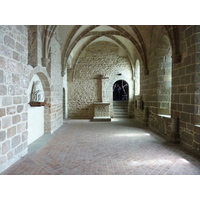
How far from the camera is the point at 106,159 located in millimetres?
3320

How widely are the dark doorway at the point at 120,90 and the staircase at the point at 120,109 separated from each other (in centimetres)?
69

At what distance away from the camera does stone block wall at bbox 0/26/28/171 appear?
2.80m

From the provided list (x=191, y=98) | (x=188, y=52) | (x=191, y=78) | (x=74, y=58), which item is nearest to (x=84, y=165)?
(x=191, y=98)

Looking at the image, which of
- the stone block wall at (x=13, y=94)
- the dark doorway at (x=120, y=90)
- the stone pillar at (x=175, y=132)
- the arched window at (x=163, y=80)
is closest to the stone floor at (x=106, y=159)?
the stone pillar at (x=175, y=132)

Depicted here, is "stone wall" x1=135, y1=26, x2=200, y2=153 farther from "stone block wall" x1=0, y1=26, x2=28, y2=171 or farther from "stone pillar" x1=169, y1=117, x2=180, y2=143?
"stone block wall" x1=0, y1=26, x2=28, y2=171

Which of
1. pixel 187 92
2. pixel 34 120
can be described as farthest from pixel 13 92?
pixel 187 92

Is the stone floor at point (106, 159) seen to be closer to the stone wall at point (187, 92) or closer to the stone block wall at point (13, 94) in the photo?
the stone block wall at point (13, 94)

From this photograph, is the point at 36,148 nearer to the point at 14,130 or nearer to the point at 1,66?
the point at 14,130

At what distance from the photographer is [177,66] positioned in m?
4.57

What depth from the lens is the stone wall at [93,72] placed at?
35.2 feet

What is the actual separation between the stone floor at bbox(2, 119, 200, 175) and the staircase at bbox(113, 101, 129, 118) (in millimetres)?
5988

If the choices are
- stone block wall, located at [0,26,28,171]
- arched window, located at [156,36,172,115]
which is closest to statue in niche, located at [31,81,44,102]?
stone block wall, located at [0,26,28,171]

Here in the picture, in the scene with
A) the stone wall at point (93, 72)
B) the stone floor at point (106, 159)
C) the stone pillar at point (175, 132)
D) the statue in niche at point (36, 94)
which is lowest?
the stone floor at point (106, 159)

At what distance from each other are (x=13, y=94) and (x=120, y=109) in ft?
27.9
